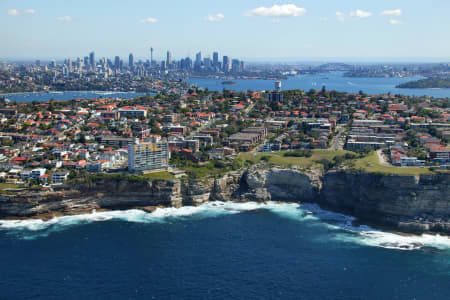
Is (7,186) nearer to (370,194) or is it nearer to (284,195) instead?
(284,195)

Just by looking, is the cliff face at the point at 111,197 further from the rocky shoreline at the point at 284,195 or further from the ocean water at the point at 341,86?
the ocean water at the point at 341,86

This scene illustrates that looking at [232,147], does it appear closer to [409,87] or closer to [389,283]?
[389,283]

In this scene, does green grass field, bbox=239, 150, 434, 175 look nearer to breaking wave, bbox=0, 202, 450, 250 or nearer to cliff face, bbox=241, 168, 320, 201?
cliff face, bbox=241, 168, 320, 201

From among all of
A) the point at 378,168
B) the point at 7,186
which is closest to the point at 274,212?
the point at 378,168

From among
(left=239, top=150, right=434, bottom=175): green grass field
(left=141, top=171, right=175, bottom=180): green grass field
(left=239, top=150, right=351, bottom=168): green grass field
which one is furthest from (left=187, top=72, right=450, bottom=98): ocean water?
(left=141, top=171, right=175, bottom=180): green grass field

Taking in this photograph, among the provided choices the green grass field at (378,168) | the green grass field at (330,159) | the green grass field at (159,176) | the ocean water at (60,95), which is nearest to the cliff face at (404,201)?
the green grass field at (378,168)
